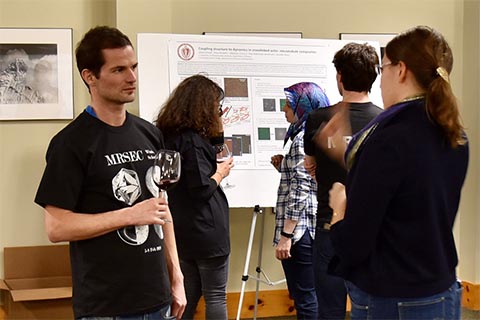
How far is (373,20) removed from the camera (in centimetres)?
433

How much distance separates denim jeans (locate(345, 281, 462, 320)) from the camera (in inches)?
55.9

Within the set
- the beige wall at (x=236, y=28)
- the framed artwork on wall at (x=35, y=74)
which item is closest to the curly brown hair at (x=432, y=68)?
the beige wall at (x=236, y=28)

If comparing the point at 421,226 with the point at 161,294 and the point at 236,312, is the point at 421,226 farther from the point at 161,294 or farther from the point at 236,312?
the point at 236,312

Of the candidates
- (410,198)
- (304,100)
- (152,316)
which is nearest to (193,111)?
(304,100)

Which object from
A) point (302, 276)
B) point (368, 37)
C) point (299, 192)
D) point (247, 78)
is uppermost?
point (368, 37)

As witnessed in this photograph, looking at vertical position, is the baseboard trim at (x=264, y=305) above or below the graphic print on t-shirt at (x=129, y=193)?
below

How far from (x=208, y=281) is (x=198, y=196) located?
1.28 ft

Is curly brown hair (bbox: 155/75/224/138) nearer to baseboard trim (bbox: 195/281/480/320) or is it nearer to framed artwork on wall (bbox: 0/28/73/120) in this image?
framed artwork on wall (bbox: 0/28/73/120)

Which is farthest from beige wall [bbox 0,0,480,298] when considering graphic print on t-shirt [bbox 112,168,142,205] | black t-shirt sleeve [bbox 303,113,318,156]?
graphic print on t-shirt [bbox 112,168,142,205]

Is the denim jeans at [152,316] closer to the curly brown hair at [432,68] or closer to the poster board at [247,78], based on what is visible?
the curly brown hair at [432,68]

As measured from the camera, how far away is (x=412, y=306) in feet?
4.66

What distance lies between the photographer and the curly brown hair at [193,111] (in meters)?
2.68

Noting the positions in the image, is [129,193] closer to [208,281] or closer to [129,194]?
[129,194]

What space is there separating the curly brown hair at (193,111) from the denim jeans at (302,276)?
2.24 ft
